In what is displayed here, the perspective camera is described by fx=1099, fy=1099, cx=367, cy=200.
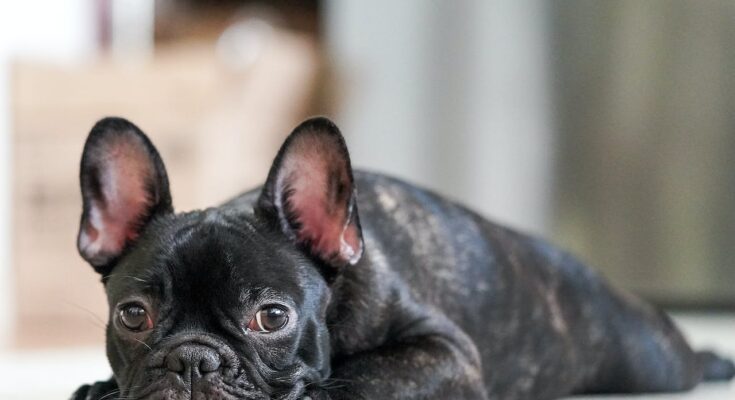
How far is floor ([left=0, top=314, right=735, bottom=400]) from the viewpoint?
271 centimetres

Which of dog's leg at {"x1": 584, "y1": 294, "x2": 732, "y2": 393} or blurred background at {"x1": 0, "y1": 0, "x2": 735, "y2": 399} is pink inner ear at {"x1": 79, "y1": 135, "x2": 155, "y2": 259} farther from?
blurred background at {"x1": 0, "y1": 0, "x2": 735, "y2": 399}

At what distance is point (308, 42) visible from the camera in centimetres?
578

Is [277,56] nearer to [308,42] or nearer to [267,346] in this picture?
[308,42]

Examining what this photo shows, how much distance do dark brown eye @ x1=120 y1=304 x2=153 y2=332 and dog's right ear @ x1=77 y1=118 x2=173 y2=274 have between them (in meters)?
0.19

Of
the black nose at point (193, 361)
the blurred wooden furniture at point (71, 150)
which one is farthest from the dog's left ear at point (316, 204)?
the blurred wooden furniture at point (71, 150)

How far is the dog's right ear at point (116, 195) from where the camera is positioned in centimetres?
186

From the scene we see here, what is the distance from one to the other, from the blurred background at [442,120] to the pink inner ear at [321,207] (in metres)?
2.12

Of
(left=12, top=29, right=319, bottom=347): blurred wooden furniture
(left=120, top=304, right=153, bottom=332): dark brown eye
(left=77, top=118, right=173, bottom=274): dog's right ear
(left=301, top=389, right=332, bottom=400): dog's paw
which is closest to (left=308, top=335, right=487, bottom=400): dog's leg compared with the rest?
(left=301, top=389, right=332, bottom=400): dog's paw

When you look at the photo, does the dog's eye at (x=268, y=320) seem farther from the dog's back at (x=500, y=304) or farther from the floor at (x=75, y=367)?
the floor at (x=75, y=367)

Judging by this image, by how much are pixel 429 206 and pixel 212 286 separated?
2.40 ft

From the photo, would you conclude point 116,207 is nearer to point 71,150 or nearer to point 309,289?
point 309,289

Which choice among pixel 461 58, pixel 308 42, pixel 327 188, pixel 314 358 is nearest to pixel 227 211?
pixel 327 188

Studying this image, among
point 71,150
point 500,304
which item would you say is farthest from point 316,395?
point 71,150

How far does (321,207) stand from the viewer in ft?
6.00
